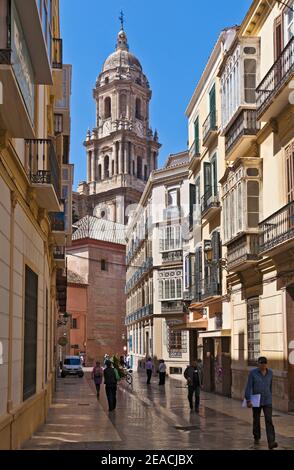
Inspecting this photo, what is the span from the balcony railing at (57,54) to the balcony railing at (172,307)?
25695mm

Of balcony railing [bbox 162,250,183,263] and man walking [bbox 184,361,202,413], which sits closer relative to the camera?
man walking [bbox 184,361,202,413]

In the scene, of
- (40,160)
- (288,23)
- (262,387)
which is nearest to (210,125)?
(288,23)

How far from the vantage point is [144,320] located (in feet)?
169

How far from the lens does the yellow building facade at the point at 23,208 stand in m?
8.80

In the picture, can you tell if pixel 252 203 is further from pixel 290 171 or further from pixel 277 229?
pixel 290 171

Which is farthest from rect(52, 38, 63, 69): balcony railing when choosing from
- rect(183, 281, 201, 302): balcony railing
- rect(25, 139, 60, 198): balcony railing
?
rect(183, 281, 201, 302): balcony railing

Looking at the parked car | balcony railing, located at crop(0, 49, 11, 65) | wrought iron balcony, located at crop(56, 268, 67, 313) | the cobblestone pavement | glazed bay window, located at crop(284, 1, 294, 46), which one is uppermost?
glazed bay window, located at crop(284, 1, 294, 46)

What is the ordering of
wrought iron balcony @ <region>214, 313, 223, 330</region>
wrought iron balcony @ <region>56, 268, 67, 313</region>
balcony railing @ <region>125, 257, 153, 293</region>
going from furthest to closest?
balcony railing @ <region>125, 257, 153, 293</region>, wrought iron balcony @ <region>56, 268, 67, 313</region>, wrought iron balcony @ <region>214, 313, 223, 330</region>

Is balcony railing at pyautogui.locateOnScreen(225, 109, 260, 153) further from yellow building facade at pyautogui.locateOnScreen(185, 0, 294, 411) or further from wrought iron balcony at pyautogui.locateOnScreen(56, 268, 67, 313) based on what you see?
wrought iron balcony at pyautogui.locateOnScreen(56, 268, 67, 313)

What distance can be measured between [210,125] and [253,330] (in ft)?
29.2

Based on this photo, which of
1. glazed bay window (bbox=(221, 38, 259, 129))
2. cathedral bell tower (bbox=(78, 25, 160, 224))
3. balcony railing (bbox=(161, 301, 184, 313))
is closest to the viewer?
glazed bay window (bbox=(221, 38, 259, 129))

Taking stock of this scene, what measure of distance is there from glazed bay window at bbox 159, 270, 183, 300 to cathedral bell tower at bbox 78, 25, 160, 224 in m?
35.7

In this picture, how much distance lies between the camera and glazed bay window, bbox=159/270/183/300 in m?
44.2

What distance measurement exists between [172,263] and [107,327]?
26.1 meters
